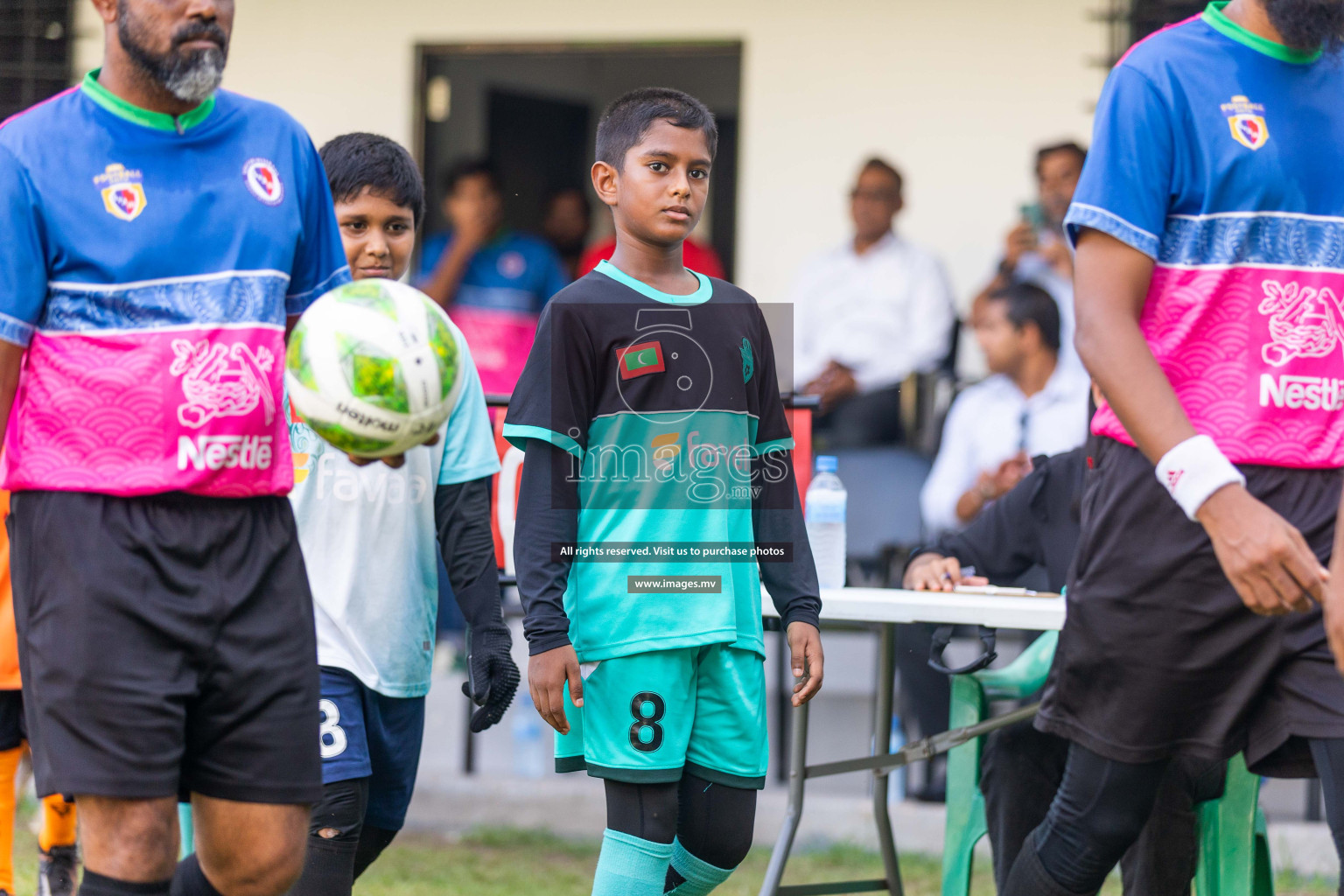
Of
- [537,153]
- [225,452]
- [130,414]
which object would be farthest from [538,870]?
[537,153]

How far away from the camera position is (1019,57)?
23.5 ft

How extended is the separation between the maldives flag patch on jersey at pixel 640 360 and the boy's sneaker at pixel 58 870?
6.52 feet

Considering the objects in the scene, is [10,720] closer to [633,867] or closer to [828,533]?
[633,867]

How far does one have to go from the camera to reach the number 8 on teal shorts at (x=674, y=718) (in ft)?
9.33

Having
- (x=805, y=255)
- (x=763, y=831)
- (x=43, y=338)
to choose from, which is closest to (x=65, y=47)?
(x=805, y=255)

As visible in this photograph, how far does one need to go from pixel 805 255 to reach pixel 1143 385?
5.16 metres

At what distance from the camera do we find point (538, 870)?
15.8 ft

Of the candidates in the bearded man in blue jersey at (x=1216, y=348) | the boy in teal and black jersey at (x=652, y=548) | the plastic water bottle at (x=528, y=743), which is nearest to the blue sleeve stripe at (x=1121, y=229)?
the bearded man in blue jersey at (x=1216, y=348)

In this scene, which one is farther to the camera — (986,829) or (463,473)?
(986,829)

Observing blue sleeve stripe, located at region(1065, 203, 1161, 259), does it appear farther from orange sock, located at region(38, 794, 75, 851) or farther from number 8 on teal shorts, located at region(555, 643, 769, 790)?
orange sock, located at region(38, 794, 75, 851)

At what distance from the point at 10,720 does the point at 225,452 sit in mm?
1766

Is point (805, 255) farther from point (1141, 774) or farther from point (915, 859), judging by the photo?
point (1141, 774)

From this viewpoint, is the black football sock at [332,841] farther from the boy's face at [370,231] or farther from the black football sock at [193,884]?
the boy's face at [370,231]

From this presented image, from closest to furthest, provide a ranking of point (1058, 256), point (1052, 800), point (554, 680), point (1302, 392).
Result: point (1302, 392) → point (554, 680) → point (1052, 800) → point (1058, 256)
